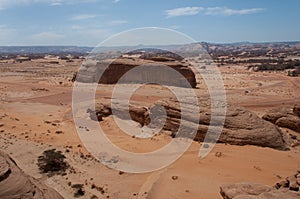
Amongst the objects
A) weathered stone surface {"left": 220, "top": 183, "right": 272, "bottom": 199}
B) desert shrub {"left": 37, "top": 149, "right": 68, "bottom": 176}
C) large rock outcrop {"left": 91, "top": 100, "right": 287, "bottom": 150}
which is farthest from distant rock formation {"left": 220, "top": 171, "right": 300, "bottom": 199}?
desert shrub {"left": 37, "top": 149, "right": 68, "bottom": 176}

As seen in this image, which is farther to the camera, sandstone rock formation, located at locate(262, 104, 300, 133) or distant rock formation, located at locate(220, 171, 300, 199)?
sandstone rock formation, located at locate(262, 104, 300, 133)

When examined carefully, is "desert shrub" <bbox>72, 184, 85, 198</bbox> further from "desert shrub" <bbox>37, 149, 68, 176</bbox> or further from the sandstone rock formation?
the sandstone rock formation

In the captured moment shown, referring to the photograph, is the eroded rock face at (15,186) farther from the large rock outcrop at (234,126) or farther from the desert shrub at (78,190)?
the large rock outcrop at (234,126)

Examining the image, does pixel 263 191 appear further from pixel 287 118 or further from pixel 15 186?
pixel 287 118

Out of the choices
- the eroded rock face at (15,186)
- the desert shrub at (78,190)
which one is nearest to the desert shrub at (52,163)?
the desert shrub at (78,190)

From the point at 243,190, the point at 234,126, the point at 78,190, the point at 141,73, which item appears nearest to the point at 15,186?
the point at 78,190

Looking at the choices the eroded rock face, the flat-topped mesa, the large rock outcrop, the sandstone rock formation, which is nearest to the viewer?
the eroded rock face

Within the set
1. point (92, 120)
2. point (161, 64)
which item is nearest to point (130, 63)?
point (161, 64)
